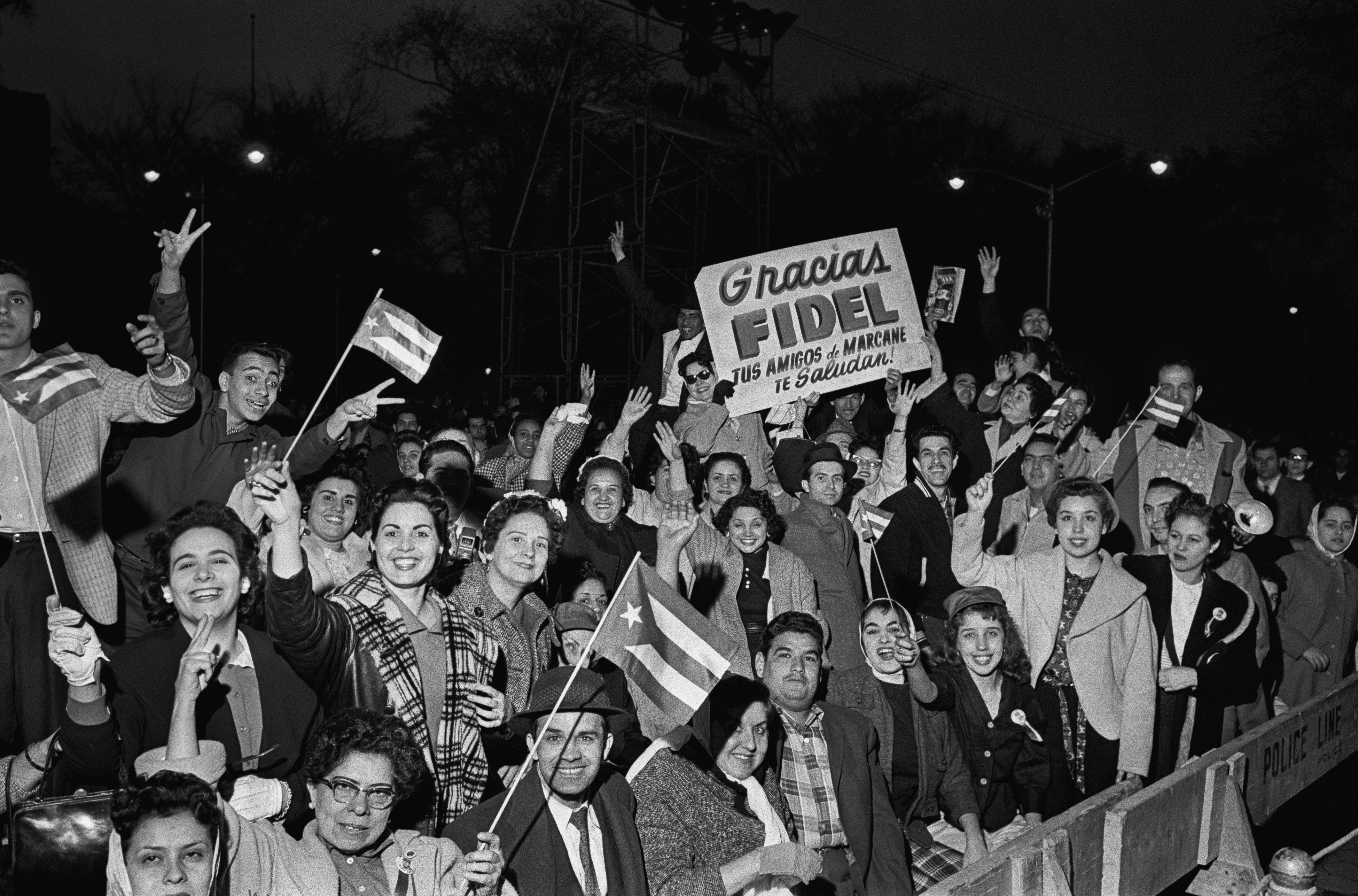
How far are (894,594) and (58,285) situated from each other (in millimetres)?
18714

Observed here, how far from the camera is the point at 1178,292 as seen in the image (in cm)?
3881

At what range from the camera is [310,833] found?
139 inches

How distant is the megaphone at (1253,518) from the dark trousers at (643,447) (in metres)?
3.46

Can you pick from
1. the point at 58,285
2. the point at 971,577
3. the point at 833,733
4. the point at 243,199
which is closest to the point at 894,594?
the point at 971,577

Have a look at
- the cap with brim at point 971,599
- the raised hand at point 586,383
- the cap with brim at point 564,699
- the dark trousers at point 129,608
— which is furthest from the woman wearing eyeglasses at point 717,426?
the cap with brim at point 564,699

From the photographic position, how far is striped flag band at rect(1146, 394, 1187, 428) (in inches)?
326

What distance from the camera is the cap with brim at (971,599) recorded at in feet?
18.2

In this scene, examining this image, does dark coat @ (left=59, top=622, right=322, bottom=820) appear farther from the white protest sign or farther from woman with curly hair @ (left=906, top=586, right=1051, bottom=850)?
the white protest sign

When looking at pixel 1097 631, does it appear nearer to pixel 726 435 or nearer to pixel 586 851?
pixel 586 851

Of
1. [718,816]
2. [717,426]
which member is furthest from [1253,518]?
[718,816]

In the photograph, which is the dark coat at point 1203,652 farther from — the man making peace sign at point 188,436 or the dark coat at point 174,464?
the dark coat at point 174,464

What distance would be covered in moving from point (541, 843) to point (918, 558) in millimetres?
4043

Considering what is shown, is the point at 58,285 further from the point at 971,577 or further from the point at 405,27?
the point at 971,577

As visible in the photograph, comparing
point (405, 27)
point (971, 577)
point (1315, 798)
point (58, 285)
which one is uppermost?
point (405, 27)
